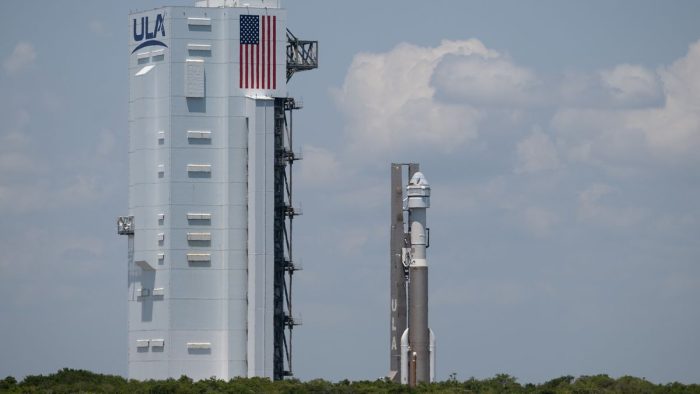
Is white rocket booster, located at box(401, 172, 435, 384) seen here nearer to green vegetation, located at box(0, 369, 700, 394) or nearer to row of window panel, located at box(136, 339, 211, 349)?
green vegetation, located at box(0, 369, 700, 394)

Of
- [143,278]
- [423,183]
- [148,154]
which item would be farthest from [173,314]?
[423,183]

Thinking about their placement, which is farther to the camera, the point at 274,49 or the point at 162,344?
the point at 274,49

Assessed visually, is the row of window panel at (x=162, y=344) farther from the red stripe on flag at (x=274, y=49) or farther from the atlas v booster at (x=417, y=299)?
the red stripe on flag at (x=274, y=49)

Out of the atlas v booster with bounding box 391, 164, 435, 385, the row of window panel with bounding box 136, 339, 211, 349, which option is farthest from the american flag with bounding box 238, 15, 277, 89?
the row of window panel with bounding box 136, 339, 211, 349

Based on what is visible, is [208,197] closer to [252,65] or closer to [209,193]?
[209,193]

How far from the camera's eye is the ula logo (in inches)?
4513

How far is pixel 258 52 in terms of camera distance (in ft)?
377

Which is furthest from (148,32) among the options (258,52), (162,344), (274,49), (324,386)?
(324,386)

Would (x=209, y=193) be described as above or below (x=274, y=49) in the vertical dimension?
below

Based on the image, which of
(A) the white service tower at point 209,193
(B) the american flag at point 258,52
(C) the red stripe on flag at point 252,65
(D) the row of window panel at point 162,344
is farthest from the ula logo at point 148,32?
(D) the row of window panel at point 162,344

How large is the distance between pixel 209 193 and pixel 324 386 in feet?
48.0

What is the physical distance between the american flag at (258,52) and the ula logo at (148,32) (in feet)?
17.3

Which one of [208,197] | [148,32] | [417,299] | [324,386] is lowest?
[324,386]

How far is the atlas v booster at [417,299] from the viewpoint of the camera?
107m
